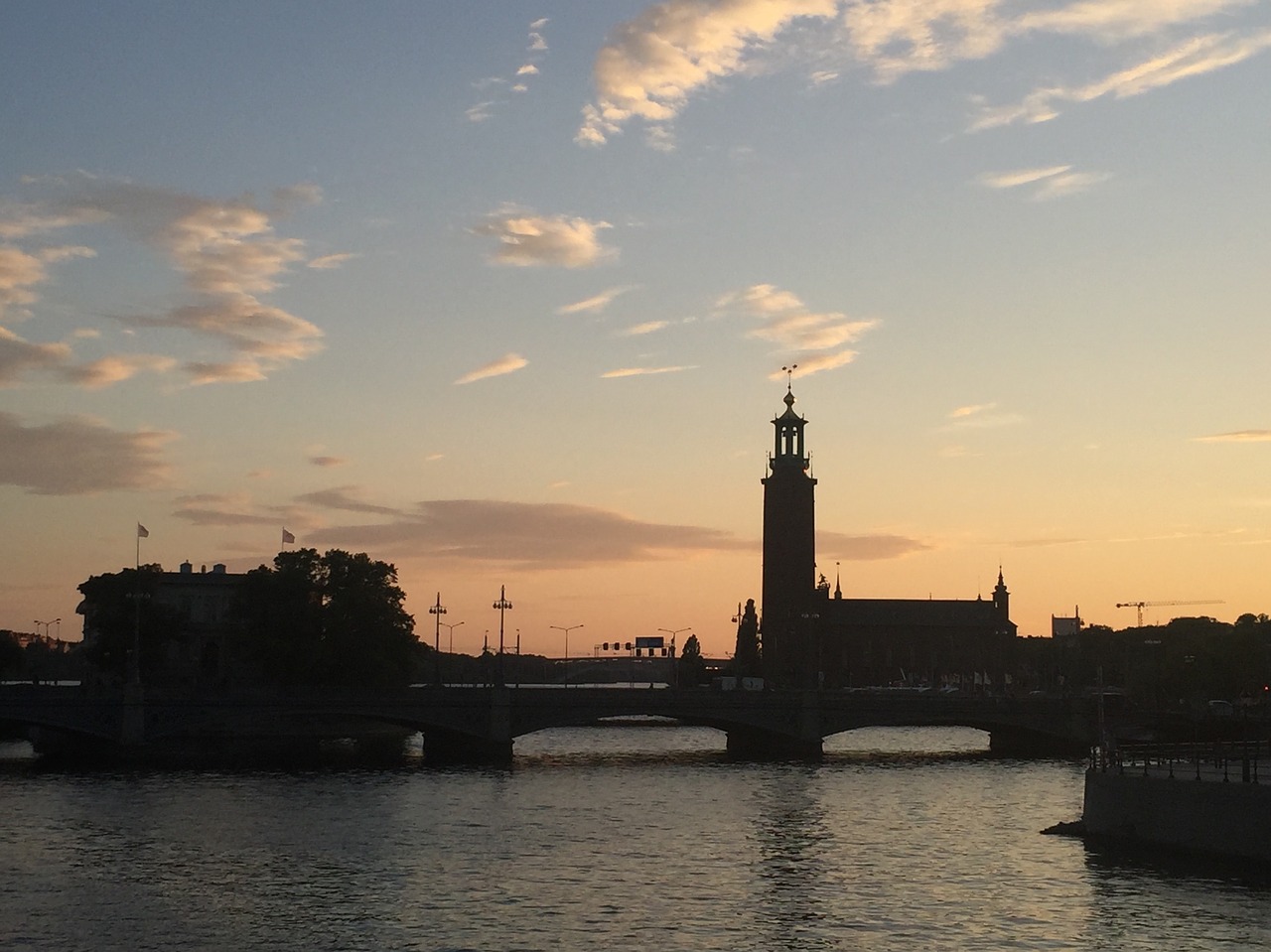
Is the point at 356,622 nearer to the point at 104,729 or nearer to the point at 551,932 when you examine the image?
the point at 104,729

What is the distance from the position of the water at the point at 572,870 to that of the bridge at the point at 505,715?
8434 millimetres

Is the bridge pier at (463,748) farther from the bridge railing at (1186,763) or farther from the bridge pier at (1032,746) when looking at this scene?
the bridge railing at (1186,763)

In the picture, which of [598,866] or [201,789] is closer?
[598,866]

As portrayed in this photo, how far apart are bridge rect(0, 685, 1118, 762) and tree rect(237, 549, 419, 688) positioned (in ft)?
28.9

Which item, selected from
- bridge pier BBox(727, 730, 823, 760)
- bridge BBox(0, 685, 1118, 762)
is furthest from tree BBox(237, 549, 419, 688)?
bridge pier BBox(727, 730, 823, 760)

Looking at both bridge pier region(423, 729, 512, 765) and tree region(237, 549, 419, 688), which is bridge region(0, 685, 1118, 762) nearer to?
bridge pier region(423, 729, 512, 765)

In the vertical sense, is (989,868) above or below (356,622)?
below

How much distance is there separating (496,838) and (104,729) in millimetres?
51815

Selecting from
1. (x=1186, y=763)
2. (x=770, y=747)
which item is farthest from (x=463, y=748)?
(x=1186, y=763)

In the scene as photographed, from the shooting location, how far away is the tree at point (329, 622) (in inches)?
5600

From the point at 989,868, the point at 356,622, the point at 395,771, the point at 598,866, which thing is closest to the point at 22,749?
the point at 356,622

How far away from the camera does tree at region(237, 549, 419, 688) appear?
142 metres

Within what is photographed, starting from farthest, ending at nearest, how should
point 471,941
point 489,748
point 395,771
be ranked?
point 489,748
point 395,771
point 471,941

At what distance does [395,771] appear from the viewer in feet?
376
